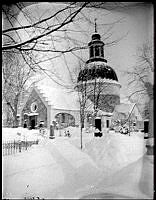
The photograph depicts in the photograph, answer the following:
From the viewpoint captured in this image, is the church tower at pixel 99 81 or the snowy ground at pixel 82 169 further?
the church tower at pixel 99 81

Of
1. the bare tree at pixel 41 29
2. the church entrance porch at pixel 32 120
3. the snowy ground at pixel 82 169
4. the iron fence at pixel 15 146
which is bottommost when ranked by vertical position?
the snowy ground at pixel 82 169

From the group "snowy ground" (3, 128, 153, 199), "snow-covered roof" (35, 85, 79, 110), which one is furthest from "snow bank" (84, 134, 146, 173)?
"snow-covered roof" (35, 85, 79, 110)

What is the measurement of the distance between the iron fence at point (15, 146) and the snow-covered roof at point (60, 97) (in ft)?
1.04

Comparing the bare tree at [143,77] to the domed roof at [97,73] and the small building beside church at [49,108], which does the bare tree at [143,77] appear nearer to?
the domed roof at [97,73]

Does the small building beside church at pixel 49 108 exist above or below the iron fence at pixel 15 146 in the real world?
above

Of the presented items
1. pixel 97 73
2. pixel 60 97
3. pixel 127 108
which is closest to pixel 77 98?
pixel 60 97

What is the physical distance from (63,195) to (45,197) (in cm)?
12

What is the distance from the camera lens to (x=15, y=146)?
64.2 inches

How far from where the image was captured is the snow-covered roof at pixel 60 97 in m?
1.67

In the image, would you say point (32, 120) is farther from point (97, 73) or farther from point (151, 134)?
point (151, 134)

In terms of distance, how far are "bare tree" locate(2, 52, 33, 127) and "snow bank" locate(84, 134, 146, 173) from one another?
0.62 metres

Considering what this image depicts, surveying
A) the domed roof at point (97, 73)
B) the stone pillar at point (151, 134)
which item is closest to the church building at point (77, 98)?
the domed roof at point (97, 73)

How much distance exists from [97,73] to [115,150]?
23.0 inches

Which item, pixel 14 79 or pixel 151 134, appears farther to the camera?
pixel 14 79
